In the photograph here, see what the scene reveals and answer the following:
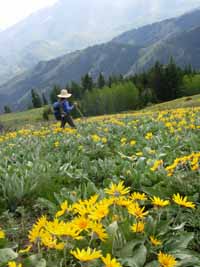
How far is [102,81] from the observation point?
108688 mm

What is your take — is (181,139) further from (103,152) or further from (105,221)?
(105,221)

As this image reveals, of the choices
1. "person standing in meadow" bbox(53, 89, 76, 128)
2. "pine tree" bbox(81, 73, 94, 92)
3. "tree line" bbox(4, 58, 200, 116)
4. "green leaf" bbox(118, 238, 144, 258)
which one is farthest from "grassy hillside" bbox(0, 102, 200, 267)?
"pine tree" bbox(81, 73, 94, 92)

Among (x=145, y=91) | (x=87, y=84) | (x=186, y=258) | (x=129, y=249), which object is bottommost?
(x=145, y=91)

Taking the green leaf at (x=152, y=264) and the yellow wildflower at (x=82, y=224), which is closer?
the yellow wildflower at (x=82, y=224)

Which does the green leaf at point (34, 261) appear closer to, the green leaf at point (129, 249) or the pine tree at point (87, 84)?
the green leaf at point (129, 249)

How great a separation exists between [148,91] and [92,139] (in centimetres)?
7464

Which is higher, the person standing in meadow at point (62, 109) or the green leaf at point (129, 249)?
the person standing in meadow at point (62, 109)

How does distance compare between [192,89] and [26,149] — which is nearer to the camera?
[26,149]

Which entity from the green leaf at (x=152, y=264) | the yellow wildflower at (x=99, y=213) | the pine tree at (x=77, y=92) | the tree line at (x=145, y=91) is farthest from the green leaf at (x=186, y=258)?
the pine tree at (x=77, y=92)

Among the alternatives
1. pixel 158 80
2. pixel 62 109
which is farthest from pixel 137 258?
pixel 158 80

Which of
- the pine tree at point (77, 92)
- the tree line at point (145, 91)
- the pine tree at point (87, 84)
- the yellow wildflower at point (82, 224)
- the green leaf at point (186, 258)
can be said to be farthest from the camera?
the pine tree at point (87, 84)

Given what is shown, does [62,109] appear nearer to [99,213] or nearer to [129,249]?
[129,249]

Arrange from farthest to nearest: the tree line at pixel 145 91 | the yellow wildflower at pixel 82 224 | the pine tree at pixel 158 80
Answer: the pine tree at pixel 158 80
the tree line at pixel 145 91
the yellow wildflower at pixel 82 224

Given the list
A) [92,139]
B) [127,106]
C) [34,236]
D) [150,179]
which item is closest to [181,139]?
[92,139]
